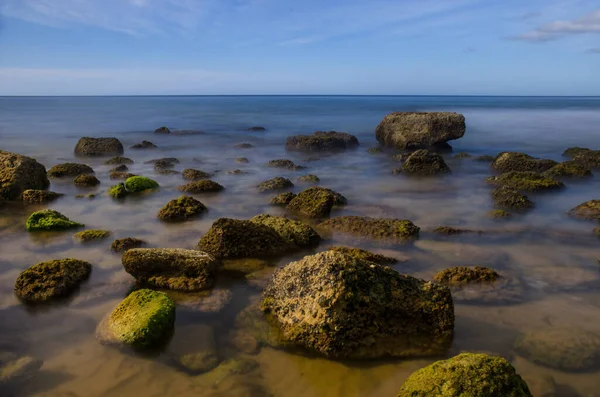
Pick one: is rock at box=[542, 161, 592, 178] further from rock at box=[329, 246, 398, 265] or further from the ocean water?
rock at box=[329, 246, 398, 265]

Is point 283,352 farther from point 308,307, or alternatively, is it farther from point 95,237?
point 95,237

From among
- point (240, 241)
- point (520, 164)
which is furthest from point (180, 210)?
point (520, 164)

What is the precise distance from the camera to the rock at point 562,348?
17.2ft

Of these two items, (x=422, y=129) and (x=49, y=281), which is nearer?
(x=49, y=281)

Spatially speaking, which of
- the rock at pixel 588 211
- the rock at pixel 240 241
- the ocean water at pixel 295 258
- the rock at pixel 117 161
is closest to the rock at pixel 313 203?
the ocean water at pixel 295 258

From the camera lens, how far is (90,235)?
9547 millimetres

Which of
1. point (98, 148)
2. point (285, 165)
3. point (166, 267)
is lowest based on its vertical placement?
point (285, 165)

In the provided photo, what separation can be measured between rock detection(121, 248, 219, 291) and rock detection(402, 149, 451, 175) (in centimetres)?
1259

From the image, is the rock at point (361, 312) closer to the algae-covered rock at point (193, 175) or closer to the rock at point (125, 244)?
the rock at point (125, 244)

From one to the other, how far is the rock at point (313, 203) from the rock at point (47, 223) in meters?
5.26

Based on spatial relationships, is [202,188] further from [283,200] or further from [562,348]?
[562,348]

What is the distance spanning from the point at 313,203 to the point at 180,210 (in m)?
3.29

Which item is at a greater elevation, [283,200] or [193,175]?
[283,200]

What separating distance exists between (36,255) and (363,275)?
21.1 feet
